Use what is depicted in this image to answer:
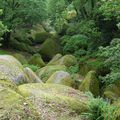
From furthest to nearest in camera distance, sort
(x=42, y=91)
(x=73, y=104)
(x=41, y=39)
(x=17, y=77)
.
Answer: (x=41, y=39)
(x=17, y=77)
(x=42, y=91)
(x=73, y=104)

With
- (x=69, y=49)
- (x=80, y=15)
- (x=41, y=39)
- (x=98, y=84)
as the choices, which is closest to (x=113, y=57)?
(x=98, y=84)

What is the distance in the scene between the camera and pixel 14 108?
824 cm

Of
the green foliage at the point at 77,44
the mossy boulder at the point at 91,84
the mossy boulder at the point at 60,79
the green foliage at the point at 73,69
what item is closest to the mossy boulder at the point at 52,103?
the mossy boulder at the point at 60,79

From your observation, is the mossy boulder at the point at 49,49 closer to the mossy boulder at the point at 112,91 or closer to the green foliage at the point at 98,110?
the mossy boulder at the point at 112,91

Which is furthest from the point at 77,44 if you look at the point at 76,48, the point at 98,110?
the point at 98,110

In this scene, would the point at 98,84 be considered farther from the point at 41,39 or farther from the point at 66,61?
the point at 41,39

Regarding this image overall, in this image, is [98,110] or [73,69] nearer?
[98,110]

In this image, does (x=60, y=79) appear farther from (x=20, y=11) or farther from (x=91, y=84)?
(x=20, y=11)

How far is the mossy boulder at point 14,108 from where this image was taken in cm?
805

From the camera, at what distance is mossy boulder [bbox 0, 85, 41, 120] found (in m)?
8.05

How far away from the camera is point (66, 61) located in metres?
23.6

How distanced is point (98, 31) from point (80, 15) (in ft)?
20.4

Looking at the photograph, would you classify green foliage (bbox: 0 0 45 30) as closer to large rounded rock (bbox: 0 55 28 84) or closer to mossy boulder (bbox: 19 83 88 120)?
large rounded rock (bbox: 0 55 28 84)

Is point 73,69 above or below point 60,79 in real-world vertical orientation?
below
